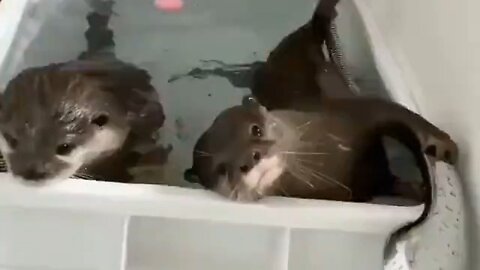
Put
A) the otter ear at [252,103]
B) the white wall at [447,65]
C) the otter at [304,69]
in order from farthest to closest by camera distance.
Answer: the otter at [304,69]
the otter ear at [252,103]
the white wall at [447,65]

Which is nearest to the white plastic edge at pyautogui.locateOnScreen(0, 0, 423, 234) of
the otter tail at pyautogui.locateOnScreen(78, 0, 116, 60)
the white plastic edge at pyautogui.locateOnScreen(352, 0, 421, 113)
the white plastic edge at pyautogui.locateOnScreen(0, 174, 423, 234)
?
the white plastic edge at pyautogui.locateOnScreen(0, 174, 423, 234)

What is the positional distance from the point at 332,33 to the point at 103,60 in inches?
12.5

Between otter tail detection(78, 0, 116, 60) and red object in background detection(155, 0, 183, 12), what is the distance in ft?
0.26

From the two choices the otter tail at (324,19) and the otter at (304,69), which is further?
the otter tail at (324,19)

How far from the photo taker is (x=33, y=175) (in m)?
0.94

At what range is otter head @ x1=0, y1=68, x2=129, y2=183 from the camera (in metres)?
0.97

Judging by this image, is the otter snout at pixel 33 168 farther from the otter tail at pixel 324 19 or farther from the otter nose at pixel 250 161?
the otter tail at pixel 324 19

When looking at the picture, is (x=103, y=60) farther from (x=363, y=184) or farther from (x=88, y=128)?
(x=363, y=184)

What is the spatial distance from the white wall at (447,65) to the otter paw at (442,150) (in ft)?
0.03

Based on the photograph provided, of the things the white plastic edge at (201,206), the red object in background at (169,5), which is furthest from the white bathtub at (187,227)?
the red object in background at (169,5)

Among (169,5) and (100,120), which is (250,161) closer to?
(100,120)

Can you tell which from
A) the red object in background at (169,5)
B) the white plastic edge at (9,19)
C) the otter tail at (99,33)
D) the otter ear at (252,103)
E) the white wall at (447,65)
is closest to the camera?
the white wall at (447,65)

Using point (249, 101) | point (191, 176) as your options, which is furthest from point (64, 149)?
point (249, 101)

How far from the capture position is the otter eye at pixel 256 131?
38.2 inches
